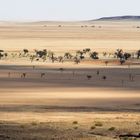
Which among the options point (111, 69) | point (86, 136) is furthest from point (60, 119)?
point (111, 69)

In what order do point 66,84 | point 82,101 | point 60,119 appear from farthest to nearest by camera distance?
point 66,84
point 82,101
point 60,119

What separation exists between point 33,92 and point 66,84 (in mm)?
7665

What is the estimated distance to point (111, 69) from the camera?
75375mm

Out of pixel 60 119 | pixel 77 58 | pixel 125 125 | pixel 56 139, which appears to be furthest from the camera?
pixel 77 58

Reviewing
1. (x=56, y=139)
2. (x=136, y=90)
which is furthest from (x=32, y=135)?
(x=136, y=90)

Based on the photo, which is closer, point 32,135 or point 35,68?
point 32,135

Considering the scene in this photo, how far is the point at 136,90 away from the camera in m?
54.1

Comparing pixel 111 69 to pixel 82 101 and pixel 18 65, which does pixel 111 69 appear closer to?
pixel 18 65

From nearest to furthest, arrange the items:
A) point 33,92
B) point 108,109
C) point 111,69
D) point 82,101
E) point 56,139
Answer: point 56,139
point 108,109
point 82,101
point 33,92
point 111,69

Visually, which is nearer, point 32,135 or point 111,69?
point 32,135

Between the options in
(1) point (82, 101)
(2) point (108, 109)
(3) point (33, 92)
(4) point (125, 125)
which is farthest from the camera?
(3) point (33, 92)

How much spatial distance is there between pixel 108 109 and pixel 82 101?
504cm

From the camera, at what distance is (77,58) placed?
298ft

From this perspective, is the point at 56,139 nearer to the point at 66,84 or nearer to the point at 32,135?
the point at 32,135
